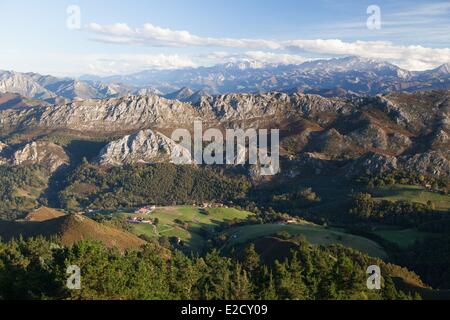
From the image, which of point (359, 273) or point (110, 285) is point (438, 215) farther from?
point (110, 285)

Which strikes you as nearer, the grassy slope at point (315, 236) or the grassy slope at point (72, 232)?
the grassy slope at point (72, 232)

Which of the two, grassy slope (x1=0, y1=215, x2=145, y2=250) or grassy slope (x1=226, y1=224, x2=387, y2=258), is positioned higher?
grassy slope (x1=0, y1=215, x2=145, y2=250)

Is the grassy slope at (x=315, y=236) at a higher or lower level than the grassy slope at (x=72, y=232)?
lower

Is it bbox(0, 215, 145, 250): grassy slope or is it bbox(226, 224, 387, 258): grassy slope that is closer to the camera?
bbox(0, 215, 145, 250): grassy slope

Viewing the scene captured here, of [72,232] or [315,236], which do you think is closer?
[72,232]
